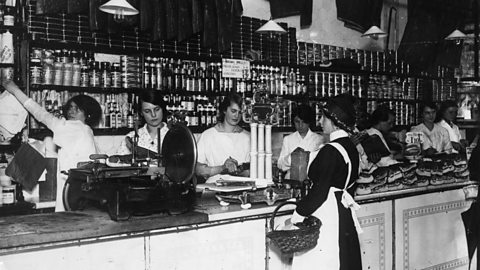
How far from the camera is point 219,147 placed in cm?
481

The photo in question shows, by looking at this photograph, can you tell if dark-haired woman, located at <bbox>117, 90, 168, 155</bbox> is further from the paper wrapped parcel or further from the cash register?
the cash register

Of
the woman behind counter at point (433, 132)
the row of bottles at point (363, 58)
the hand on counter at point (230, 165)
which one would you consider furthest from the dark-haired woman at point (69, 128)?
the woman behind counter at point (433, 132)

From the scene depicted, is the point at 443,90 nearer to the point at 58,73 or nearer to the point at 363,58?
the point at 363,58

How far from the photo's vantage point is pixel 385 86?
7.53m

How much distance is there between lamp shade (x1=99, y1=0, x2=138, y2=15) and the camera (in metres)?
4.04

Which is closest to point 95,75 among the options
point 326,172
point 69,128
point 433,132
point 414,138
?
point 69,128

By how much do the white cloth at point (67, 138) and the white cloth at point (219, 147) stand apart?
37.6 inches

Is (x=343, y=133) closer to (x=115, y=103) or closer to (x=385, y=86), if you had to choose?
(x=115, y=103)

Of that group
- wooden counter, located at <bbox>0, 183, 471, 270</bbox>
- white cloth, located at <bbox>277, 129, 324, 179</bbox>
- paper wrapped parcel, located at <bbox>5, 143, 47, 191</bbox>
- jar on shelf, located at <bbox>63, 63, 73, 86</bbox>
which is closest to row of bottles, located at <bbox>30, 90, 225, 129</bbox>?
jar on shelf, located at <bbox>63, 63, 73, 86</bbox>

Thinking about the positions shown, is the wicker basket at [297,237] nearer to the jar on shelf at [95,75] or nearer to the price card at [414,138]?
the jar on shelf at [95,75]

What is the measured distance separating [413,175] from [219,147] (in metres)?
1.63

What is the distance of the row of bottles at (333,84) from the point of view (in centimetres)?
664

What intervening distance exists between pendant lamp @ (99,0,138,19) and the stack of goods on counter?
83.4 inches

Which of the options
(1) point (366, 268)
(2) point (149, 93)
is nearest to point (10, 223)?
(2) point (149, 93)
